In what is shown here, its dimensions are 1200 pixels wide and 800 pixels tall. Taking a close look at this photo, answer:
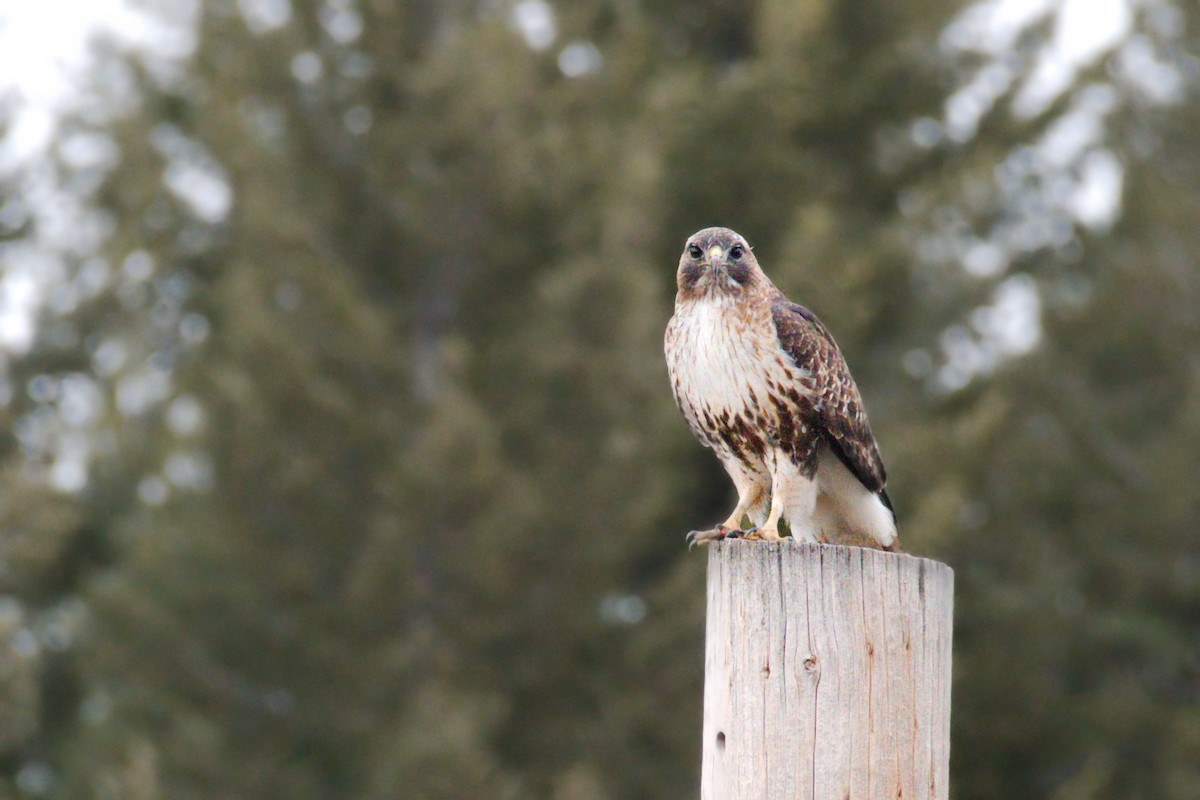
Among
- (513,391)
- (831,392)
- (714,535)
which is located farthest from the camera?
(513,391)

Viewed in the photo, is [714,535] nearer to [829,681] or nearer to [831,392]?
[831,392]

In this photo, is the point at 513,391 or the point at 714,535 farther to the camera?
the point at 513,391

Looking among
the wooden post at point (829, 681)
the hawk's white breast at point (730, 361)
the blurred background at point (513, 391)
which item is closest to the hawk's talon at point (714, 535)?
the hawk's white breast at point (730, 361)

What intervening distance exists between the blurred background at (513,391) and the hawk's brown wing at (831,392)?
19.2 feet

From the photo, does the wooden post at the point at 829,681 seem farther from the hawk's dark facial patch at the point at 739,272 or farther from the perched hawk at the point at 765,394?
the hawk's dark facial patch at the point at 739,272

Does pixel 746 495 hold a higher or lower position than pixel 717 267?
lower

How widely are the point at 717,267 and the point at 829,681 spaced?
1.72 meters

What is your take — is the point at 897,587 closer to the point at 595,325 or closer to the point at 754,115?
the point at 595,325

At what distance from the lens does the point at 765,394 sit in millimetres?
4461

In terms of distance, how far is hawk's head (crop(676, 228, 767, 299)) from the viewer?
4582 millimetres

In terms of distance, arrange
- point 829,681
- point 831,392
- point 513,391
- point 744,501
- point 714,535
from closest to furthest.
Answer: point 829,681
point 714,535
point 831,392
point 744,501
point 513,391

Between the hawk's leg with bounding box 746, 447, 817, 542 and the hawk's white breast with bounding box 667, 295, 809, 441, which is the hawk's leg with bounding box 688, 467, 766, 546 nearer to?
the hawk's leg with bounding box 746, 447, 817, 542

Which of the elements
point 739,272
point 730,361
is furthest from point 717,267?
point 730,361

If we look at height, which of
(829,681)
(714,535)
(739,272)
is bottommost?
(829,681)
